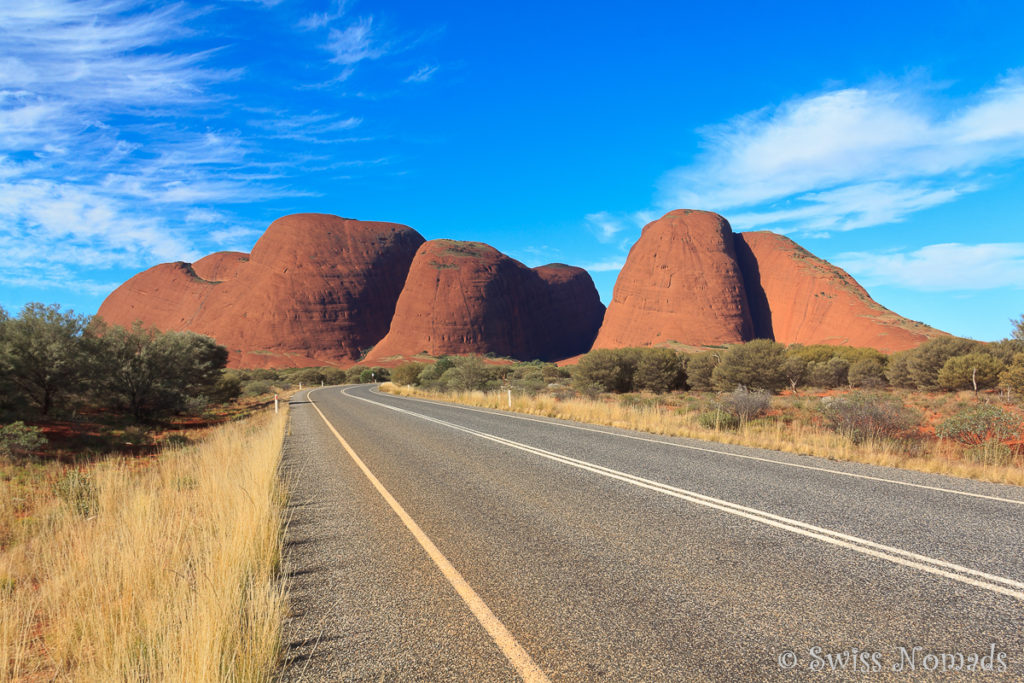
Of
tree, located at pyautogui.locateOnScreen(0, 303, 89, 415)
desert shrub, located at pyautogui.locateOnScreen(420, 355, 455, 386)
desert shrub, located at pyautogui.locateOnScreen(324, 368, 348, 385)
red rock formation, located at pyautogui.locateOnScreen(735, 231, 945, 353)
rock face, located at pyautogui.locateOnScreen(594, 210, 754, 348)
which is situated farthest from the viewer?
rock face, located at pyautogui.locateOnScreen(594, 210, 754, 348)

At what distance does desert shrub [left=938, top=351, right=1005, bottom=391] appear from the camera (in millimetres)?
22750

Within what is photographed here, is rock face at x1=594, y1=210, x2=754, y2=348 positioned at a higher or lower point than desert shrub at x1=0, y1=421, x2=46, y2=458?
higher

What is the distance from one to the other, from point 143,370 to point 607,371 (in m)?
23.8

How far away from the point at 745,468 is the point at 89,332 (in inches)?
898

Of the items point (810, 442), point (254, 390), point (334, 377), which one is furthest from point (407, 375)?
point (810, 442)

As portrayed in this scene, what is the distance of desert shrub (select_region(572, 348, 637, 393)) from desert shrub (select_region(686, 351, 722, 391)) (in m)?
3.49

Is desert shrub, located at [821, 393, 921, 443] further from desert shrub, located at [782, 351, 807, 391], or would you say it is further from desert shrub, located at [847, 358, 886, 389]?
desert shrub, located at [847, 358, 886, 389]

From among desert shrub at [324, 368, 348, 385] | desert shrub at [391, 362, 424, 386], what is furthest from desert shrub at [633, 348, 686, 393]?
desert shrub at [324, 368, 348, 385]

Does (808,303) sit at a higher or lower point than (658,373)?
higher

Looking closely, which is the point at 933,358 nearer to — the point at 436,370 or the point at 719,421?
the point at 719,421

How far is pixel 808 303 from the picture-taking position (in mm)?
71375

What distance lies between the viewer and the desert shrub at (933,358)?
85.5 feet

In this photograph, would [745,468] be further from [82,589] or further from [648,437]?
[82,589]

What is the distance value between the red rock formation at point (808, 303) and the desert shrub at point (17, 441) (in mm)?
69317
